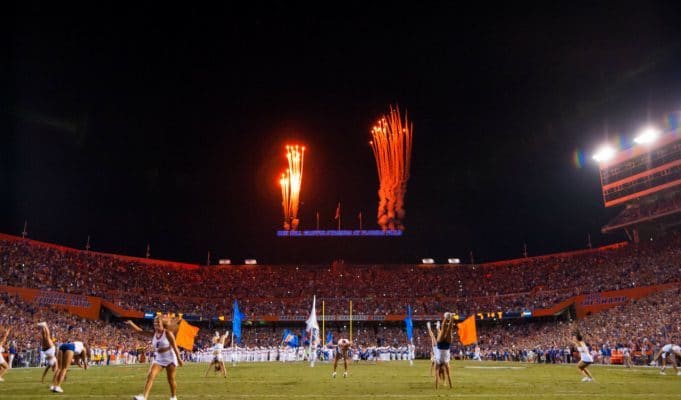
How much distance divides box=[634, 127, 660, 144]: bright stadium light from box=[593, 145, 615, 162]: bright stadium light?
17.8 feet

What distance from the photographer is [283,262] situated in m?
88.4

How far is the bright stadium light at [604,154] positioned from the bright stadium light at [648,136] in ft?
17.8

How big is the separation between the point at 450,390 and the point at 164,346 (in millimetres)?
8579

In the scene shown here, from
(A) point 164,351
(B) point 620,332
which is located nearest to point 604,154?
(B) point 620,332

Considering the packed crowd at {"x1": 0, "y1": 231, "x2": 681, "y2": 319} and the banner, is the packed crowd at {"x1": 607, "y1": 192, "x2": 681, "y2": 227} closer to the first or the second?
the packed crowd at {"x1": 0, "y1": 231, "x2": 681, "y2": 319}

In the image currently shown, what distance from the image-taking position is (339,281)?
262ft

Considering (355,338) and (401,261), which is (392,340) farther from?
(401,261)

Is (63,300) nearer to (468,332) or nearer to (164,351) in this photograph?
(468,332)

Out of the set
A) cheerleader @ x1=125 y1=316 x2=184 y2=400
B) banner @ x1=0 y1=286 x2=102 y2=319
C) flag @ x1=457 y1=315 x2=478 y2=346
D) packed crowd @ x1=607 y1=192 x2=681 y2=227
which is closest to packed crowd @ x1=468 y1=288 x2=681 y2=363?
packed crowd @ x1=607 y1=192 x2=681 y2=227

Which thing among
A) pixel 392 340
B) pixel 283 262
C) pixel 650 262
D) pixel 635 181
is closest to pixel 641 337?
pixel 650 262

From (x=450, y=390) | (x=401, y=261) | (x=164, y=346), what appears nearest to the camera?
(x=164, y=346)

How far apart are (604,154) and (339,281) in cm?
4004

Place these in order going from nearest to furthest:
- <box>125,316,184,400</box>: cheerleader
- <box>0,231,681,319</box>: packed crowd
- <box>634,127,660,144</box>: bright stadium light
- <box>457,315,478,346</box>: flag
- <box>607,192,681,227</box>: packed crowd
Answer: <box>125,316,184,400</box>: cheerleader, <box>457,315,478,346</box>: flag, <box>0,231,681,319</box>: packed crowd, <box>607,192,681,227</box>: packed crowd, <box>634,127,660,144</box>: bright stadium light

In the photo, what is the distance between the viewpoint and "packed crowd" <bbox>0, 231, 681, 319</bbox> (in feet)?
191
